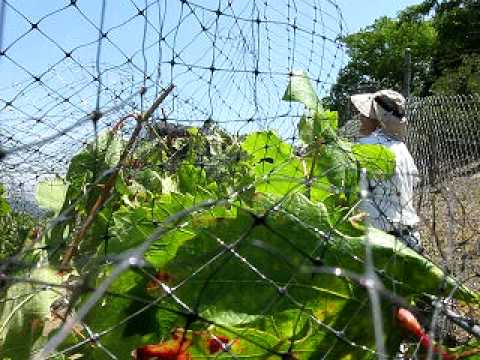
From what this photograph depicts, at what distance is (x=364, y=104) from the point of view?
310cm

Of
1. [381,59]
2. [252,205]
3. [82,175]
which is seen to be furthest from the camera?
[381,59]

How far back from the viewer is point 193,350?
116 centimetres

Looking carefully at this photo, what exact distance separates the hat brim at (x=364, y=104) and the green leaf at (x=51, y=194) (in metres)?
A: 1.31

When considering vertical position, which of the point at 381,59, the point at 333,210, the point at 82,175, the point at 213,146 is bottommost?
the point at 381,59

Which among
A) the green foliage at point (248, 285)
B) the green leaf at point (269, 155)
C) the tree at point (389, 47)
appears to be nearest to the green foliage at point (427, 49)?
the tree at point (389, 47)

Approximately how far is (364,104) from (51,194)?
141 centimetres

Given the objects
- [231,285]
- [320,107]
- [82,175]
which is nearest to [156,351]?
[231,285]

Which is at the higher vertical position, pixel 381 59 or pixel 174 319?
pixel 174 319

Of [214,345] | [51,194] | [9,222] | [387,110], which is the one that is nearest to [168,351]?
[214,345]

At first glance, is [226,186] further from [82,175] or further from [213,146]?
[213,146]

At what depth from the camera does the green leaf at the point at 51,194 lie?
2.18 m

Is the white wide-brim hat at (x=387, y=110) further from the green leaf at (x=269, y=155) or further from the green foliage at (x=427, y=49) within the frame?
the green foliage at (x=427, y=49)

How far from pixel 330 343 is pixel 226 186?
1079 millimetres

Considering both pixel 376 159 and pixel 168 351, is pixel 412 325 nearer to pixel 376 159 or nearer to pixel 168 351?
pixel 168 351
